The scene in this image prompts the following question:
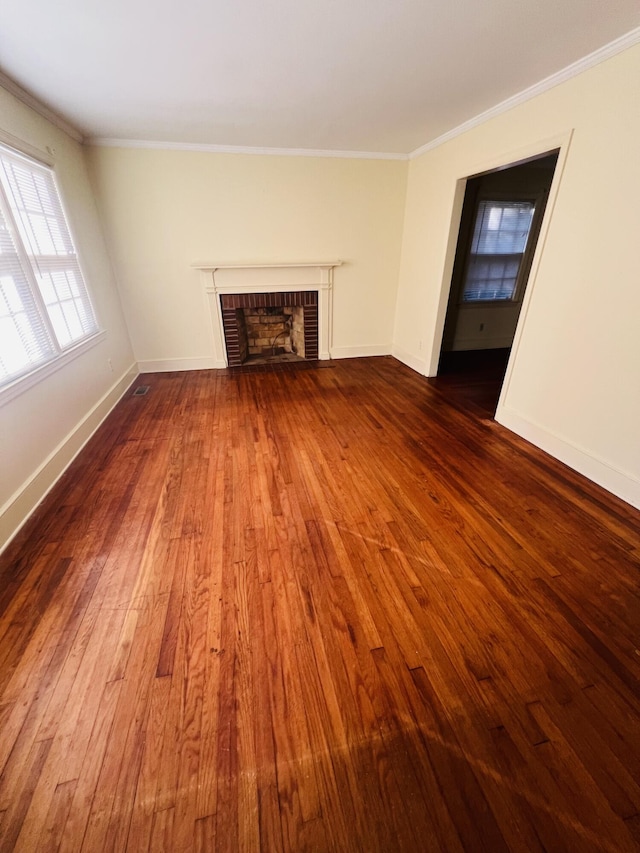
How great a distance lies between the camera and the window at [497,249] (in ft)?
14.8

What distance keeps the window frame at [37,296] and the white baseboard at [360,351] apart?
2890 millimetres

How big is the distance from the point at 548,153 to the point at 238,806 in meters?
3.75

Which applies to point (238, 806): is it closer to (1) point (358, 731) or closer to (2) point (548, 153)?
(1) point (358, 731)

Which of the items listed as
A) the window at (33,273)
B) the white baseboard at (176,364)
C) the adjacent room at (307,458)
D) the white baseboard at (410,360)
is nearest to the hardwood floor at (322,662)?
the adjacent room at (307,458)

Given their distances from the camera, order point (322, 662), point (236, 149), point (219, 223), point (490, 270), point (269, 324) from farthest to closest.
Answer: point (269, 324) < point (490, 270) < point (219, 223) < point (236, 149) < point (322, 662)

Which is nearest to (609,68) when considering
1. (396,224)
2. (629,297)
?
(629,297)

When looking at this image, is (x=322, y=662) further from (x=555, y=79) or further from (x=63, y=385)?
(x=555, y=79)

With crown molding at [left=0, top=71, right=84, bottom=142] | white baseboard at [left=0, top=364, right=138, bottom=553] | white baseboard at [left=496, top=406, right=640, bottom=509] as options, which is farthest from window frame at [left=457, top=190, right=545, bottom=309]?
white baseboard at [left=0, top=364, right=138, bottom=553]

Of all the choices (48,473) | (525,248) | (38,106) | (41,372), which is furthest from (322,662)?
(525,248)

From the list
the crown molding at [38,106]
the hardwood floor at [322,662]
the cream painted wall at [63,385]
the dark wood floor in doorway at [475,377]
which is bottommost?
the hardwood floor at [322,662]

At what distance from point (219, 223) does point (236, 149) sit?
72 centimetres

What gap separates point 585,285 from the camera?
2.20 meters

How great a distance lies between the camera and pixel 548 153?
238 centimetres

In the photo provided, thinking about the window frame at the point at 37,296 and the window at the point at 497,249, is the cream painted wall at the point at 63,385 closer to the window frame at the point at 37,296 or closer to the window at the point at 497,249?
the window frame at the point at 37,296
